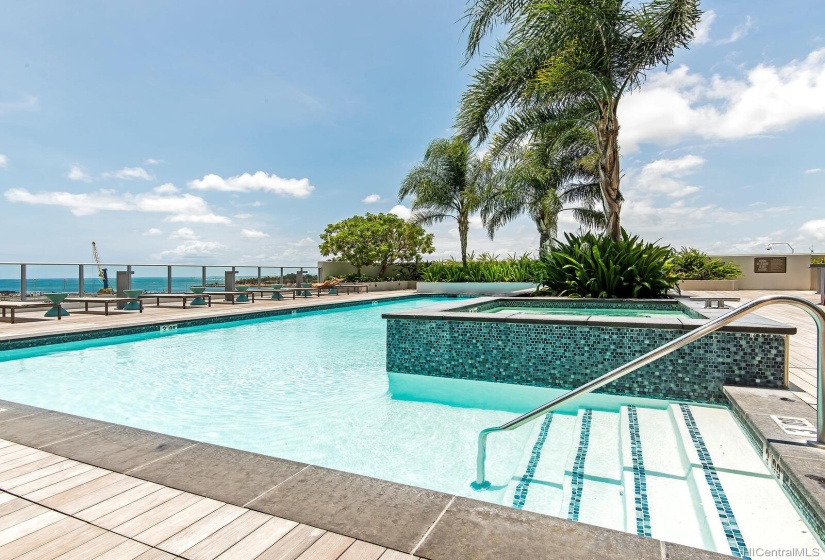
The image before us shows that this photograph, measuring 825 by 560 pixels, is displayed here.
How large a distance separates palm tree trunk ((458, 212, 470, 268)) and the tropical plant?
230 cm

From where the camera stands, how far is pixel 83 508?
1.62m

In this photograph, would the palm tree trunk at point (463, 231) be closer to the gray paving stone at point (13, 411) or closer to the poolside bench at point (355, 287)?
the poolside bench at point (355, 287)

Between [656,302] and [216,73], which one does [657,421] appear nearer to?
[656,302]

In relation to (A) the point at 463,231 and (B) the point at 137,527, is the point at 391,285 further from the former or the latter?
(B) the point at 137,527

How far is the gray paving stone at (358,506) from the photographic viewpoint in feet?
4.71

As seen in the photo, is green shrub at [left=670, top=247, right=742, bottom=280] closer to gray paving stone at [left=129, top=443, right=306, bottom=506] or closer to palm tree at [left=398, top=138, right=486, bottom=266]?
palm tree at [left=398, top=138, right=486, bottom=266]

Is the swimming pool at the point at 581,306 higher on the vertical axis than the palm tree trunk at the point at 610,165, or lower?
lower

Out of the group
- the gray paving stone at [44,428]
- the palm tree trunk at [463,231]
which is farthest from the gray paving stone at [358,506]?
the palm tree trunk at [463,231]

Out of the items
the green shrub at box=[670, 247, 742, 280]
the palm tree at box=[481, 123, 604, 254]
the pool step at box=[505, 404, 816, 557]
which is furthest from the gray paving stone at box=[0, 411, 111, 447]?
the green shrub at box=[670, 247, 742, 280]

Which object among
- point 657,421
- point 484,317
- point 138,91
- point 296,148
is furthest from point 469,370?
point 296,148

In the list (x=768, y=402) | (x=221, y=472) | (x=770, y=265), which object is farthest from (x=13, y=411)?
(x=770, y=265)

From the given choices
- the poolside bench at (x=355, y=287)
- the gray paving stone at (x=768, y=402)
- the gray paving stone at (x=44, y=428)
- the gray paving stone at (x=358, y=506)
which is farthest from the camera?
the poolside bench at (x=355, y=287)

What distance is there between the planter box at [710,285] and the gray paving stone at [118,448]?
18.4 m

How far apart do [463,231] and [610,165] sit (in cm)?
1135
